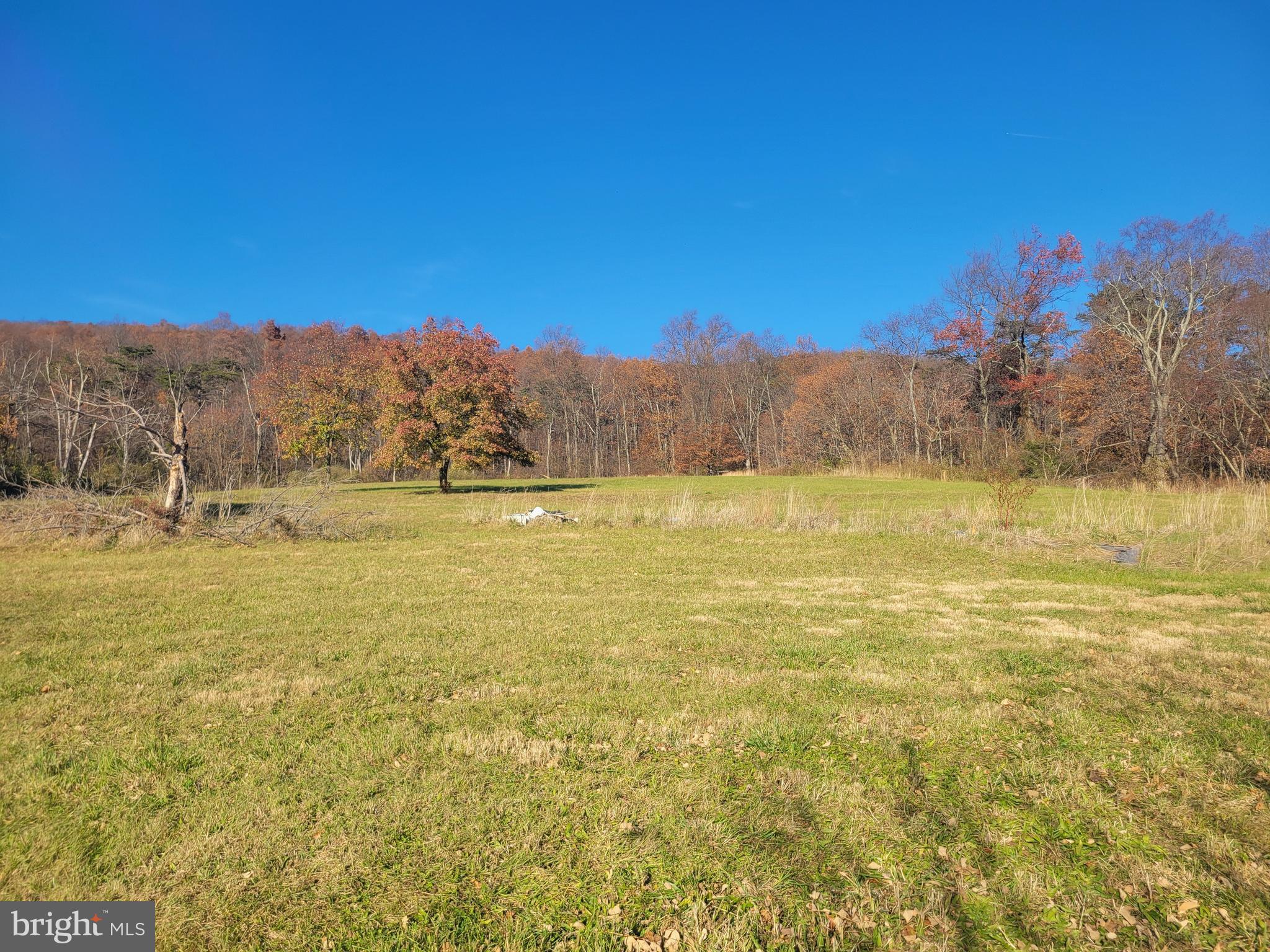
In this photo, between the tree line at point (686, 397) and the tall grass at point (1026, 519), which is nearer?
the tall grass at point (1026, 519)

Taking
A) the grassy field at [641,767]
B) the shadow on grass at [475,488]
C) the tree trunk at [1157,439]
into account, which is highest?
the tree trunk at [1157,439]

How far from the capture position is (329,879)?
263 centimetres

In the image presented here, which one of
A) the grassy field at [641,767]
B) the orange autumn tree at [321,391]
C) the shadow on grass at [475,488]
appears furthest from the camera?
the orange autumn tree at [321,391]

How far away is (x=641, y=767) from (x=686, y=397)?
5388cm

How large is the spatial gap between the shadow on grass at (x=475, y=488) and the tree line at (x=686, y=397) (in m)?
1.44

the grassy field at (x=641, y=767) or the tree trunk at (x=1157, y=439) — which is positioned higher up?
the tree trunk at (x=1157, y=439)

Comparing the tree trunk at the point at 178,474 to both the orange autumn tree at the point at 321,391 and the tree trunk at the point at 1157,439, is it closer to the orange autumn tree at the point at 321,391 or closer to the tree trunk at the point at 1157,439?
the orange autumn tree at the point at 321,391

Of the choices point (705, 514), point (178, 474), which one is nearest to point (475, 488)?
point (705, 514)

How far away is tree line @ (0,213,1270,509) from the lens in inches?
1062

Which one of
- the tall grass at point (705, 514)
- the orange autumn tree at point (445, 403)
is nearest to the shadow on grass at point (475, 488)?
the orange autumn tree at point (445, 403)

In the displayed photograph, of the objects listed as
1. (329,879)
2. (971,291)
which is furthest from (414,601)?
(971,291)

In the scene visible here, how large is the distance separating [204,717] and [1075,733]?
213 inches

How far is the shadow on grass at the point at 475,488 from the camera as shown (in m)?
→ 29.5

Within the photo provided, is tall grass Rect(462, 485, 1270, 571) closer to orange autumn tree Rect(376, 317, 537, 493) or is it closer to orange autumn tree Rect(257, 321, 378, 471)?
orange autumn tree Rect(376, 317, 537, 493)
